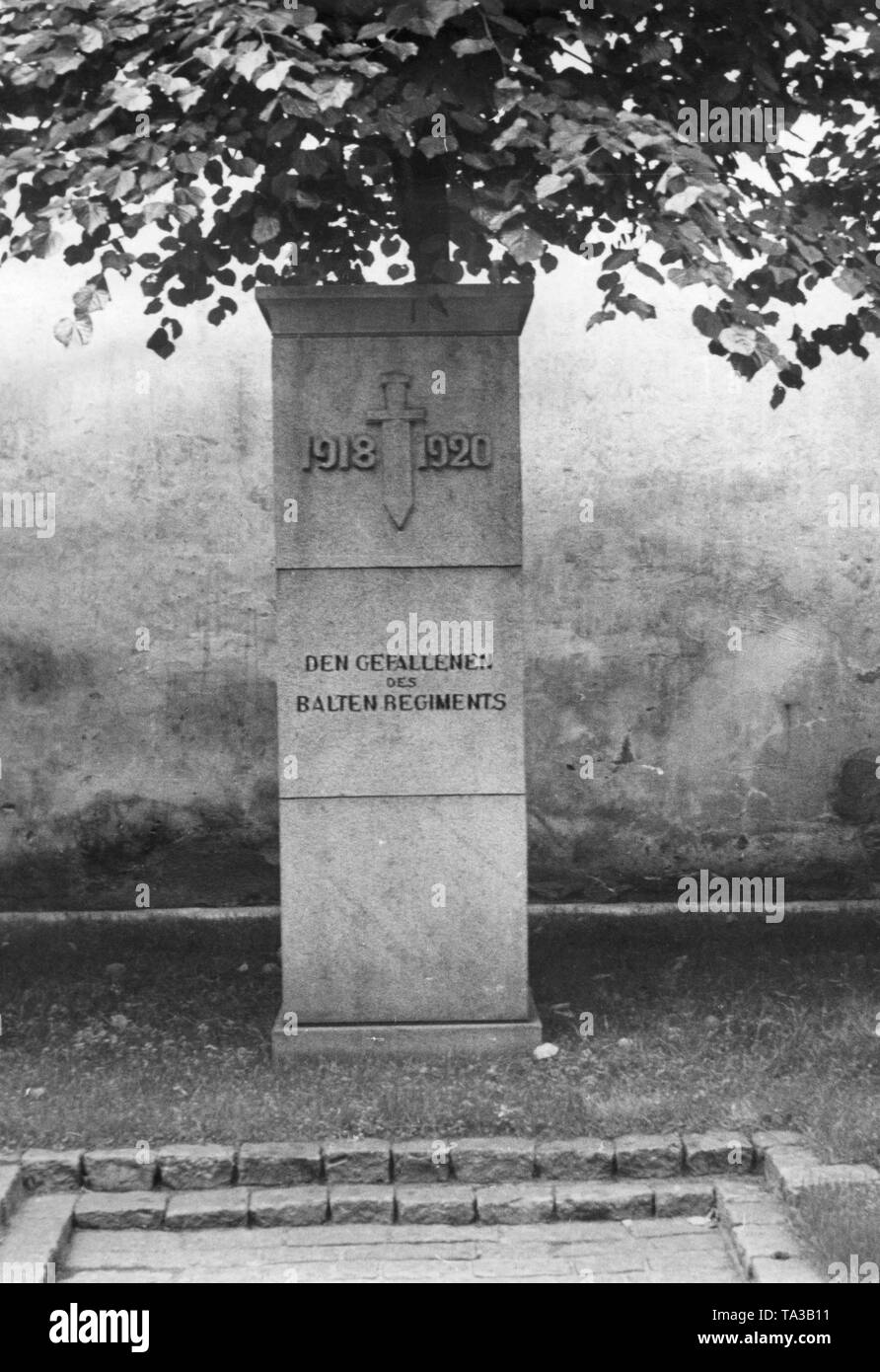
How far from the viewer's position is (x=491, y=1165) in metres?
4.81

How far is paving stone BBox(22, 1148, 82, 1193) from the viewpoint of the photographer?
476 cm

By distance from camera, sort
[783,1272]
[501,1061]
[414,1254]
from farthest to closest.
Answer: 1. [501,1061]
2. [414,1254]
3. [783,1272]

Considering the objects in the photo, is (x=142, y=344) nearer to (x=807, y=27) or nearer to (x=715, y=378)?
(x=715, y=378)

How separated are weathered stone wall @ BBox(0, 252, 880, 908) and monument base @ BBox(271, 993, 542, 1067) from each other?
224 cm

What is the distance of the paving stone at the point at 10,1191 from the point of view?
4469 millimetres

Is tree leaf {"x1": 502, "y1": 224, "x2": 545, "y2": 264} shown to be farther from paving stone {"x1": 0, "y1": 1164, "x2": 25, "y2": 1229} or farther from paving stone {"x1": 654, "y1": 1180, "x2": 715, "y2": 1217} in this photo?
paving stone {"x1": 0, "y1": 1164, "x2": 25, "y2": 1229}

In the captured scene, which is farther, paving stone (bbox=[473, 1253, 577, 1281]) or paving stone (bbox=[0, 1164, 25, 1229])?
paving stone (bbox=[0, 1164, 25, 1229])

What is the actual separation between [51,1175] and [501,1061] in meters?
1.71

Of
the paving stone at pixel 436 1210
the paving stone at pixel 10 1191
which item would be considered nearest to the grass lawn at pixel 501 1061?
the paving stone at pixel 10 1191

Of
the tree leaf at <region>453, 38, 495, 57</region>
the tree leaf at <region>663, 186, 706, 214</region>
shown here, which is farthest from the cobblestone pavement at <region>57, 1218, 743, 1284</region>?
the tree leaf at <region>453, 38, 495, 57</region>

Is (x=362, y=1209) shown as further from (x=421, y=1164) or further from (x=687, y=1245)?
(x=687, y=1245)

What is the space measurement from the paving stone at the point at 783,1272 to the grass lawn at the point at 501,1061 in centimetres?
65

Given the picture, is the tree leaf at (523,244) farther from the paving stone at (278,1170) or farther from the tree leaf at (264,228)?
the paving stone at (278,1170)

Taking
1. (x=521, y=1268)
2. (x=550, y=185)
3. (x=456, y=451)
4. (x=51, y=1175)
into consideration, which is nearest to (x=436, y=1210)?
(x=521, y=1268)
